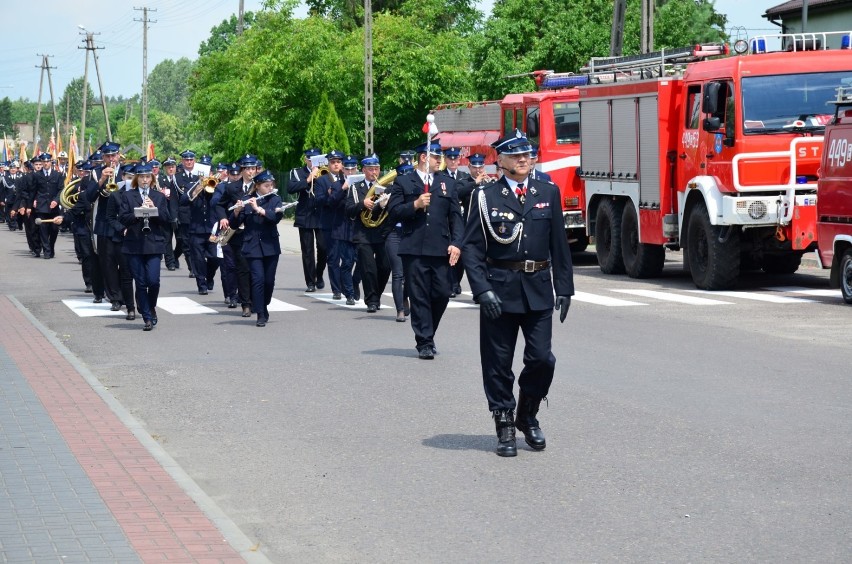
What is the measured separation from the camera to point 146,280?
16047 millimetres

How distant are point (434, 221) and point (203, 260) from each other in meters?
8.41

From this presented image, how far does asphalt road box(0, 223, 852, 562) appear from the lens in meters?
6.80

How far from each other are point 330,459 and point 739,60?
42.0ft

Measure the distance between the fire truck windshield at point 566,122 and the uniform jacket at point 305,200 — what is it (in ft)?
25.4

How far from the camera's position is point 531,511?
7.27m

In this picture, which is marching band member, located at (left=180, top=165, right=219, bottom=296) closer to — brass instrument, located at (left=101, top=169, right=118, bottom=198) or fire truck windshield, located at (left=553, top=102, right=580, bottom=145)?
brass instrument, located at (left=101, top=169, right=118, bottom=198)

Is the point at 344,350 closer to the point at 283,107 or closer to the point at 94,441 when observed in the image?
the point at 94,441

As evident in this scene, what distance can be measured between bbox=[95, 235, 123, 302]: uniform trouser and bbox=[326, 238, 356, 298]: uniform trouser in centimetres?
292

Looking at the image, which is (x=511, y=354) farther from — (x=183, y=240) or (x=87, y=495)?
(x=183, y=240)

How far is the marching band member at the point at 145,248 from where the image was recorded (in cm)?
1605

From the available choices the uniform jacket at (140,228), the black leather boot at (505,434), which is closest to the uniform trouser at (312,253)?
the uniform jacket at (140,228)

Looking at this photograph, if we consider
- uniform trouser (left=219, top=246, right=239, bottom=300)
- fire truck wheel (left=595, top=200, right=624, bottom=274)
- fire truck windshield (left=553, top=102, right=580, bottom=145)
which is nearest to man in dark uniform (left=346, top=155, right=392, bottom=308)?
uniform trouser (left=219, top=246, right=239, bottom=300)

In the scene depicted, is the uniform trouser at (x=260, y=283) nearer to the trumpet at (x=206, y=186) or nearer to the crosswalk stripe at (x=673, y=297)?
the trumpet at (x=206, y=186)

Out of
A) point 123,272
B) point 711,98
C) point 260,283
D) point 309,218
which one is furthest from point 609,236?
point 123,272
